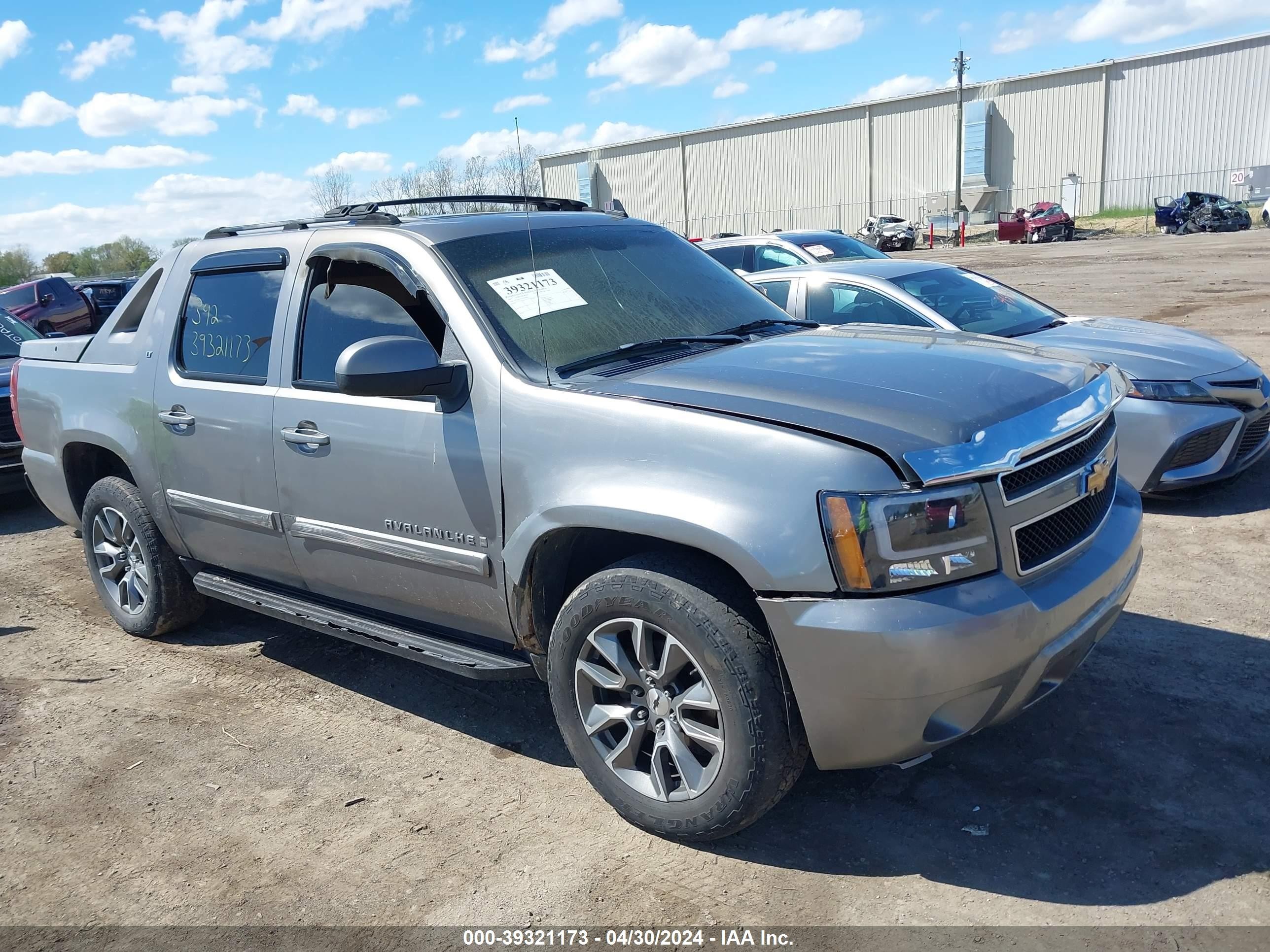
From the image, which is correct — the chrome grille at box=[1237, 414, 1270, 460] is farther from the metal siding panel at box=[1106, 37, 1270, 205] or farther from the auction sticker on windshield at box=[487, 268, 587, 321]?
the metal siding panel at box=[1106, 37, 1270, 205]

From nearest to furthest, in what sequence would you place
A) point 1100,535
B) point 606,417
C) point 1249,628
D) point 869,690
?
1. point 869,690
2. point 606,417
3. point 1100,535
4. point 1249,628

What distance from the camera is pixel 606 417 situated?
3002 millimetres

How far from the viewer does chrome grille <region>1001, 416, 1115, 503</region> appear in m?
2.79

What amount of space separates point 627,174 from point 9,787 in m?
63.2

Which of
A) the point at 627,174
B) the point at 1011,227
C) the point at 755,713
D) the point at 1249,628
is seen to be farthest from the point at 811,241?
the point at 627,174

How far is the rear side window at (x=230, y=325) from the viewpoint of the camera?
4.12 metres

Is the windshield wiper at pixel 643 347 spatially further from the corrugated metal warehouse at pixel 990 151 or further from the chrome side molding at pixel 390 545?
the corrugated metal warehouse at pixel 990 151

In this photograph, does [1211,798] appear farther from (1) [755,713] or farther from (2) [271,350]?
(2) [271,350]

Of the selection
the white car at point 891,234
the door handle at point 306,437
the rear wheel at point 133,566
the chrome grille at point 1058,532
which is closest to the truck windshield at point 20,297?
the rear wheel at point 133,566

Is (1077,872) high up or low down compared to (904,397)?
down

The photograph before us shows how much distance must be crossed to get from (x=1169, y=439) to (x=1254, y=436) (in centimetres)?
73

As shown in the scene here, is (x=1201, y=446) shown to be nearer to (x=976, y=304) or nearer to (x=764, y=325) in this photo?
(x=976, y=304)

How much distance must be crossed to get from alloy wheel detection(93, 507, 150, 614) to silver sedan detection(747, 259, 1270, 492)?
430cm

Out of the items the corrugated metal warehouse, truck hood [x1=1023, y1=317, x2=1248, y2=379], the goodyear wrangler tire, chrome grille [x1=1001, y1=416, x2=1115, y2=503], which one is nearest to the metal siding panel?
the corrugated metal warehouse
